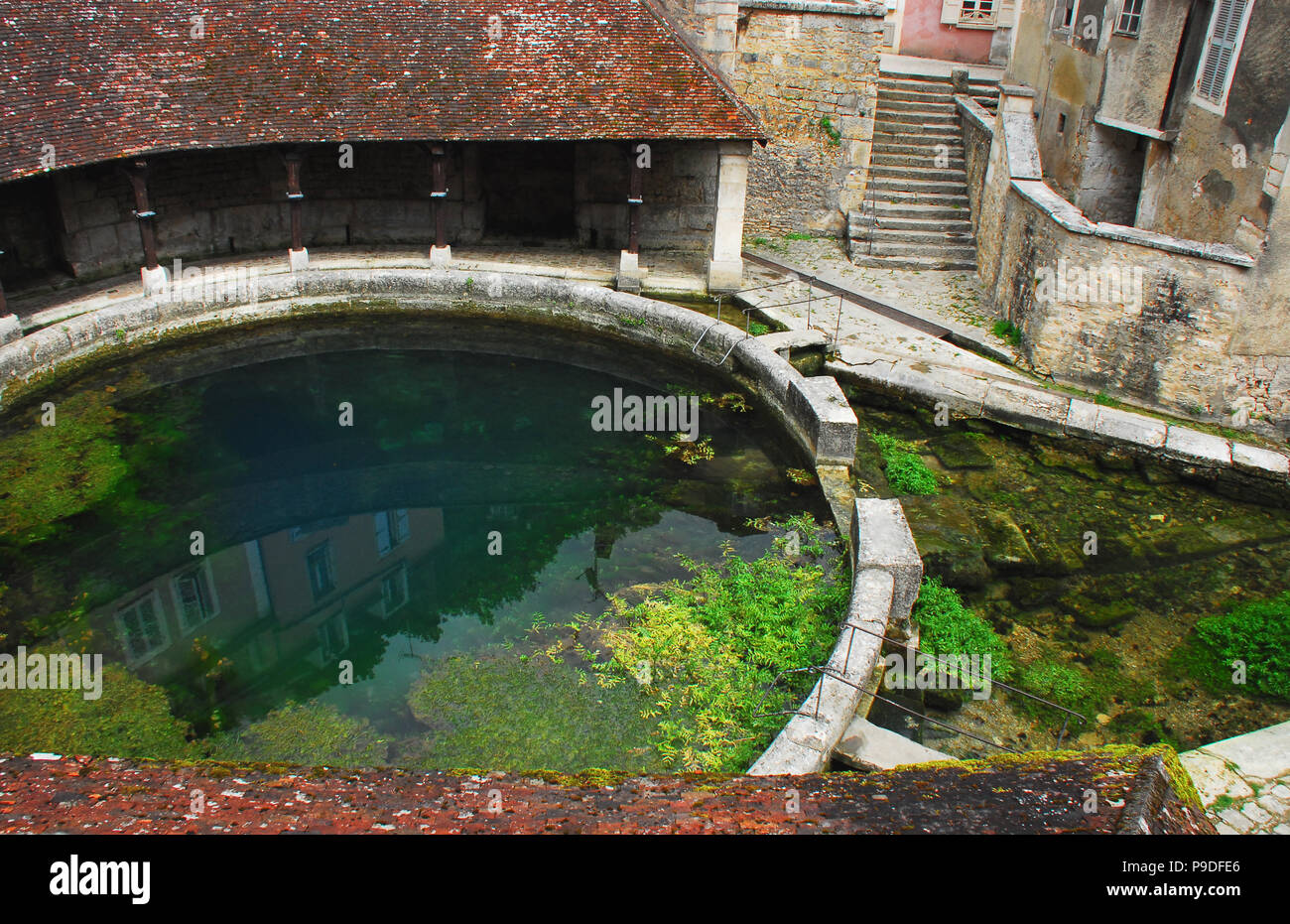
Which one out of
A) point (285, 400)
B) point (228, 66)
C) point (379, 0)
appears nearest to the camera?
point (285, 400)

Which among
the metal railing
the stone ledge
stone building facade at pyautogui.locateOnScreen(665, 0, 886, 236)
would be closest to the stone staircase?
stone building facade at pyautogui.locateOnScreen(665, 0, 886, 236)

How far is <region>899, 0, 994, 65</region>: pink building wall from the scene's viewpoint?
1833cm

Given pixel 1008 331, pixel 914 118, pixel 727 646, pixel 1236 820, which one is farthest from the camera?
pixel 914 118

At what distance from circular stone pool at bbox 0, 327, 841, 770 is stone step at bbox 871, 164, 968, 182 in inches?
223

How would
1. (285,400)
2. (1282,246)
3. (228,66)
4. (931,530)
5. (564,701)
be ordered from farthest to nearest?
(228,66), (285,400), (1282,246), (931,530), (564,701)

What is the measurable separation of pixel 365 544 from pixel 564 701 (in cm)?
299

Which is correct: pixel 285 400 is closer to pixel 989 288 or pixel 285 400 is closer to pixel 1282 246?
pixel 989 288

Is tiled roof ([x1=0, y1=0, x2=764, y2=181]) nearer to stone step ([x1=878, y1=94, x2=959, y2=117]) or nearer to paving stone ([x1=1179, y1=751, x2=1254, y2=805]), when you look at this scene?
stone step ([x1=878, y1=94, x2=959, y2=117])

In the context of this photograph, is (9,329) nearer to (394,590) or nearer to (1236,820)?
(394,590)

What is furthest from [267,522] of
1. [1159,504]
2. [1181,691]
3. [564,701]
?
[1159,504]

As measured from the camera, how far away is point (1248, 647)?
795 centimetres

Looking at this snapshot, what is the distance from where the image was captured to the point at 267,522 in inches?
376

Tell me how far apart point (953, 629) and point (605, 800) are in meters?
5.06

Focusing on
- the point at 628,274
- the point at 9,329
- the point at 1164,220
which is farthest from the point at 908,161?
the point at 9,329
